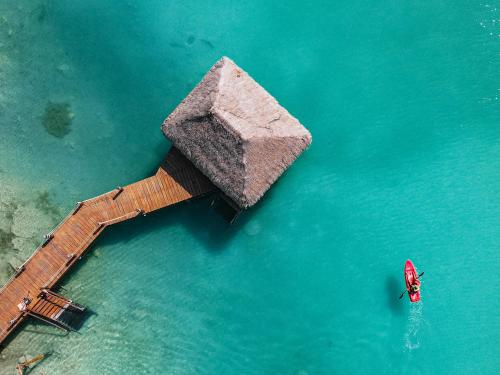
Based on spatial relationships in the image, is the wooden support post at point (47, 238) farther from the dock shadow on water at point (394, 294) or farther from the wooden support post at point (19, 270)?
the dock shadow on water at point (394, 294)

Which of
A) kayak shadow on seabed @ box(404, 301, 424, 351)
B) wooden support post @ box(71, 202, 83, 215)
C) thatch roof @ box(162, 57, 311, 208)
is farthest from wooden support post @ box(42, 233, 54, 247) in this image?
kayak shadow on seabed @ box(404, 301, 424, 351)

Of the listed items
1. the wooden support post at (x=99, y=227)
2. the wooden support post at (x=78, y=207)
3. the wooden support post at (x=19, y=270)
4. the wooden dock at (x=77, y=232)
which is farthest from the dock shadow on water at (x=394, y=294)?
the wooden support post at (x=19, y=270)

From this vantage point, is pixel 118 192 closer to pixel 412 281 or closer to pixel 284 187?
pixel 284 187

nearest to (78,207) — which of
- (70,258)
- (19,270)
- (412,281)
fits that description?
(70,258)

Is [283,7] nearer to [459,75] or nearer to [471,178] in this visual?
[459,75]

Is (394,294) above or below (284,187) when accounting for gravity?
below

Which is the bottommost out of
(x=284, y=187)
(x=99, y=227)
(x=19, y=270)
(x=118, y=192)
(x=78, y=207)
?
(x=19, y=270)
